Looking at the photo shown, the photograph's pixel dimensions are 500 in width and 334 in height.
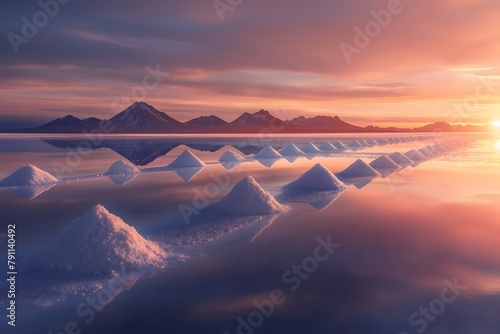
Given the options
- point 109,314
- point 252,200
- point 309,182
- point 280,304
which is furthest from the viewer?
point 309,182

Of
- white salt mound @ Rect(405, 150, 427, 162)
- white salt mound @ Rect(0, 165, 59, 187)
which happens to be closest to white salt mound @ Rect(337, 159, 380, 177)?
white salt mound @ Rect(405, 150, 427, 162)

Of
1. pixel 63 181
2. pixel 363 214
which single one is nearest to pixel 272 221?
pixel 363 214

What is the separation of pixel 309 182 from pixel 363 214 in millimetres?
4597

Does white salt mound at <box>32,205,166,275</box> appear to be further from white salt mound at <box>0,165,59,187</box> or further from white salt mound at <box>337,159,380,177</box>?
white salt mound at <box>337,159,380,177</box>

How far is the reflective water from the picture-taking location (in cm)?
514

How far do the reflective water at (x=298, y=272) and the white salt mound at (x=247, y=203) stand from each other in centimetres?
61

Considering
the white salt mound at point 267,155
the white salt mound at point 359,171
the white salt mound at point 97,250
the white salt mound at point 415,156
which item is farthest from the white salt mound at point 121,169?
the white salt mound at point 415,156

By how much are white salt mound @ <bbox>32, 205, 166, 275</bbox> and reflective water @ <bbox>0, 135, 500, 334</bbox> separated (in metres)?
0.41

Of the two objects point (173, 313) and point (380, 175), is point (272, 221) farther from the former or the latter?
point (380, 175)

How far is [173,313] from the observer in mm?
5301

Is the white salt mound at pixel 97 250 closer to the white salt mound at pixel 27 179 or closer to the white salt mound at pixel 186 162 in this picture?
the white salt mound at pixel 27 179

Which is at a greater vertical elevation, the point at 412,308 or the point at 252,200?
the point at 252,200

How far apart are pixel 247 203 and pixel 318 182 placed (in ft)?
17.9

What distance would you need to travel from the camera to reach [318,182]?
16.0 m
